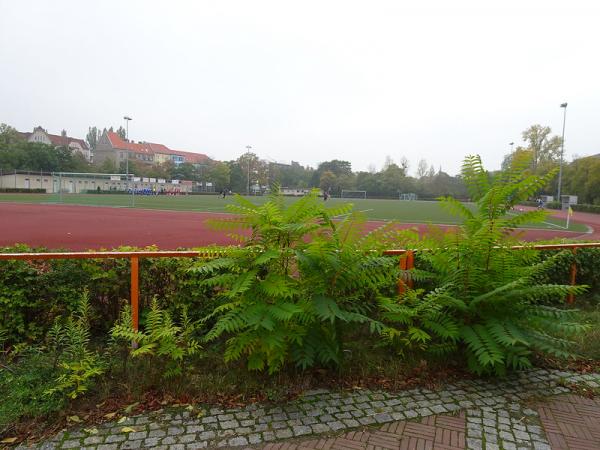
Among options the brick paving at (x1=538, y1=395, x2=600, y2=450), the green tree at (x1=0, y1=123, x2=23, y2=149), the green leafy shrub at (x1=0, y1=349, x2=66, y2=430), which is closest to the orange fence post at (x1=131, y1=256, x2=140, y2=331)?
the green leafy shrub at (x1=0, y1=349, x2=66, y2=430)

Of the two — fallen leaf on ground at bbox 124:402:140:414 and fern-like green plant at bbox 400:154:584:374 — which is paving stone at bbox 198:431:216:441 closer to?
fallen leaf on ground at bbox 124:402:140:414

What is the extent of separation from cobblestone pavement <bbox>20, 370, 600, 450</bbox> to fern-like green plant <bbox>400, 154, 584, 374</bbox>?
416 millimetres

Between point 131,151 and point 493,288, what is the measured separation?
12674 centimetres

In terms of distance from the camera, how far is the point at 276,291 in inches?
121

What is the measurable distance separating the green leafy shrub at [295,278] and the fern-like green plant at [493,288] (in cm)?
71

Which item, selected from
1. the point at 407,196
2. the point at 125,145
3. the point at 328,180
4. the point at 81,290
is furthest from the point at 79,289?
the point at 125,145

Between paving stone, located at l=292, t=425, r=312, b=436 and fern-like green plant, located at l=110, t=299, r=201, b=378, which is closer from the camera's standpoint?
paving stone, located at l=292, t=425, r=312, b=436

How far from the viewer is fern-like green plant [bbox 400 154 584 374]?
3658mm

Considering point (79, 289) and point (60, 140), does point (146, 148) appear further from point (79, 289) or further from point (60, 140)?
point (79, 289)

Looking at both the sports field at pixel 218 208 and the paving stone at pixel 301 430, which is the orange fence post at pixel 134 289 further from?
the sports field at pixel 218 208

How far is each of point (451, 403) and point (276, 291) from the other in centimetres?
183

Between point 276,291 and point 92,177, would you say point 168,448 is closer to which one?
point 276,291

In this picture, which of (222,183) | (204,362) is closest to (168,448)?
(204,362)

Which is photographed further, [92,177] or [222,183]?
[222,183]
